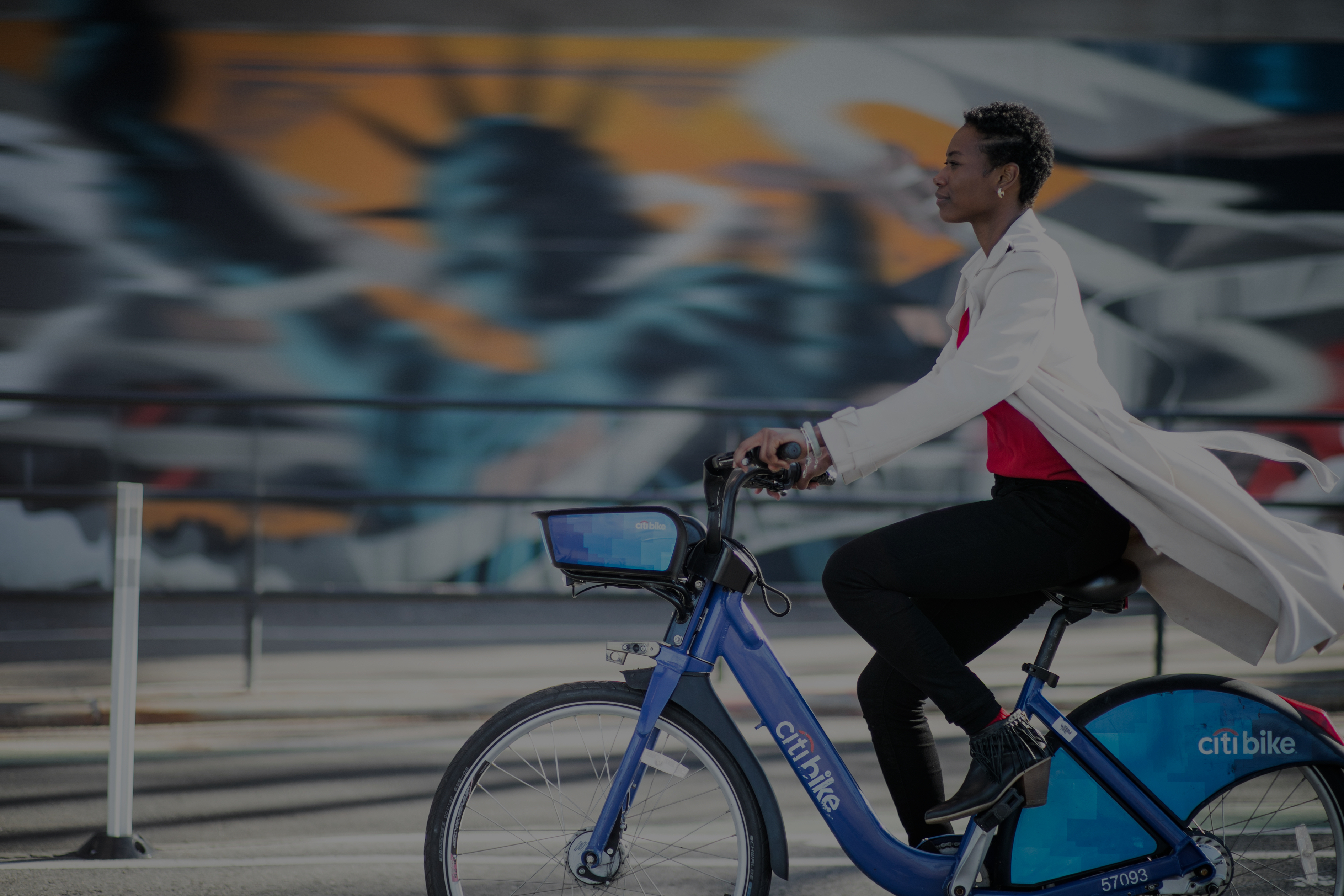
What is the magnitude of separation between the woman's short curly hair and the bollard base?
9.90 feet

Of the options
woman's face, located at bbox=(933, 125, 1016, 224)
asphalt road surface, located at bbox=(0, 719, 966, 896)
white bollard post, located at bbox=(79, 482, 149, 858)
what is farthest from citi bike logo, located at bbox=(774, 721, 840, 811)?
white bollard post, located at bbox=(79, 482, 149, 858)

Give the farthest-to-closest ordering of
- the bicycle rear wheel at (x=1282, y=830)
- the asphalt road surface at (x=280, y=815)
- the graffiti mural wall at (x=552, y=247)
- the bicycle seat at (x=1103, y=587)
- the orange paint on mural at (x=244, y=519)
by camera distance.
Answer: the graffiti mural wall at (x=552, y=247), the orange paint on mural at (x=244, y=519), the asphalt road surface at (x=280, y=815), the bicycle rear wheel at (x=1282, y=830), the bicycle seat at (x=1103, y=587)

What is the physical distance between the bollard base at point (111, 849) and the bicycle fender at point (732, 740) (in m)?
1.96

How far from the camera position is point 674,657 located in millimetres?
2176

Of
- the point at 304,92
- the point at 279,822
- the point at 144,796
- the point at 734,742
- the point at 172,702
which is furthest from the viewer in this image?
the point at 304,92

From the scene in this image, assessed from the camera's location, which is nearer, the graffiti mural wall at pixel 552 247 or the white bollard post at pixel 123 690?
the white bollard post at pixel 123 690

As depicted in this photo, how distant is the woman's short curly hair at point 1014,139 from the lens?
2264 millimetres

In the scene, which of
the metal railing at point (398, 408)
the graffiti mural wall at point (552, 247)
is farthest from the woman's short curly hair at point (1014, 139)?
the graffiti mural wall at point (552, 247)

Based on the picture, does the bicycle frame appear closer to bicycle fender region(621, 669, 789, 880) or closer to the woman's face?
bicycle fender region(621, 669, 789, 880)

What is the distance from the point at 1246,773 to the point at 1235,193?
23.0 feet

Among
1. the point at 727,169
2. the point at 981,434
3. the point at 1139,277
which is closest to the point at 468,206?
the point at 727,169

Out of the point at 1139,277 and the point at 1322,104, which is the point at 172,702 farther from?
the point at 1322,104

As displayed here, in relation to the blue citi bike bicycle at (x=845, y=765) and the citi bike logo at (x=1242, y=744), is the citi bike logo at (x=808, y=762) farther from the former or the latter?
the citi bike logo at (x=1242, y=744)

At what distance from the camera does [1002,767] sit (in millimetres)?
2146
